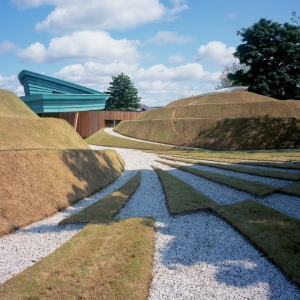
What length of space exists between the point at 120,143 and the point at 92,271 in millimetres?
46251

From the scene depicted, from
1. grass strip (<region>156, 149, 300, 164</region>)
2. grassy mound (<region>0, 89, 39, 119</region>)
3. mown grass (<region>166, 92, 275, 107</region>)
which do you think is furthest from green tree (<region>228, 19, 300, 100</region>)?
grassy mound (<region>0, 89, 39, 119</region>)

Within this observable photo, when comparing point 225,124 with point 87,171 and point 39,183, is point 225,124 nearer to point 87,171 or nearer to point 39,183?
point 87,171

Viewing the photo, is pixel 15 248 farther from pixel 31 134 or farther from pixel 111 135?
pixel 111 135

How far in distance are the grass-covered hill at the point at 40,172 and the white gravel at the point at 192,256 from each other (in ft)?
3.15

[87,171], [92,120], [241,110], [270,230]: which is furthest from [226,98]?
[270,230]

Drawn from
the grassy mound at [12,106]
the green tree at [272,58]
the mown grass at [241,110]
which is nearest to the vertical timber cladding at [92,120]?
the mown grass at [241,110]

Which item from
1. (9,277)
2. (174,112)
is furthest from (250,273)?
(174,112)

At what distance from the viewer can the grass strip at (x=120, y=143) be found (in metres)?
46.3

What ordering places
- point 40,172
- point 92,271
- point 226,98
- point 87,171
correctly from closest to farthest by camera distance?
point 92,271 < point 40,172 < point 87,171 < point 226,98

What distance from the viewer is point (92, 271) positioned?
727cm

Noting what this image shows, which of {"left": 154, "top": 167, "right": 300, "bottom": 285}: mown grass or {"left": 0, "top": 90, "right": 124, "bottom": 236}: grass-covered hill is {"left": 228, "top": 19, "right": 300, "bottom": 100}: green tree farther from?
{"left": 154, "top": 167, "right": 300, "bottom": 285}: mown grass

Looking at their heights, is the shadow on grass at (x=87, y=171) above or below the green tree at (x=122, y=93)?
below

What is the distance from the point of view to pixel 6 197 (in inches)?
476

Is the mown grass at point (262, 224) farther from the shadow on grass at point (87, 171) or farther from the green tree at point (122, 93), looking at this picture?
the green tree at point (122, 93)
